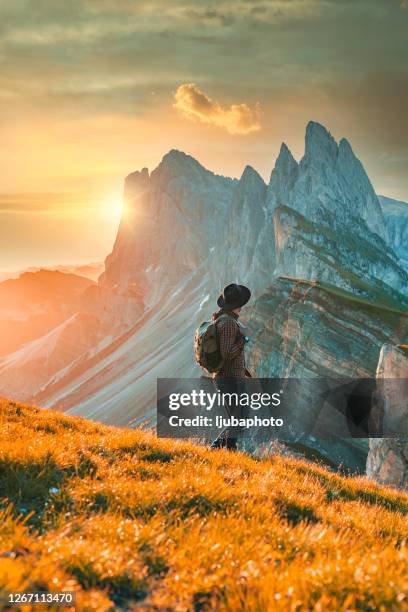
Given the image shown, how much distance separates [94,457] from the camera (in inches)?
264

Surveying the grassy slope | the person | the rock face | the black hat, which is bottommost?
the rock face

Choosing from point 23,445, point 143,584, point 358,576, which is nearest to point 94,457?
point 23,445

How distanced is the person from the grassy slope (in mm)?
3373

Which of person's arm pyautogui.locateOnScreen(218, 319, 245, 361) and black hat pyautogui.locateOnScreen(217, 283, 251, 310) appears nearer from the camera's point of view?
person's arm pyautogui.locateOnScreen(218, 319, 245, 361)

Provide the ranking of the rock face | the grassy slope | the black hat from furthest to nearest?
the rock face < the black hat < the grassy slope

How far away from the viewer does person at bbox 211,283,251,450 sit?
1074 centimetres

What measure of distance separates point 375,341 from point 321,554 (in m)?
70.5

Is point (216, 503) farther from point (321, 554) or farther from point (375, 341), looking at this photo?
point (375, 341)

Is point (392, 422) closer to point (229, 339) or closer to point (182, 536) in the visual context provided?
point (229, 339)

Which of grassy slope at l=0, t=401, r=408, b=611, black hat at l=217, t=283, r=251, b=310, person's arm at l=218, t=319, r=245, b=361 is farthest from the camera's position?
black hat at l=217, t=283, r=251, b=310

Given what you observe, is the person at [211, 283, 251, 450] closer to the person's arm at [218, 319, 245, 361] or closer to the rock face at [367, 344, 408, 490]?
the person's arm at [218, 319, 245, 361]

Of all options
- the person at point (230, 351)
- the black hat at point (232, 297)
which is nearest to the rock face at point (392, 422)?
the person at point (230, 351)

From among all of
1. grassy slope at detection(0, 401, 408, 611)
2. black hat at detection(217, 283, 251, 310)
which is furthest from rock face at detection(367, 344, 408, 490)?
grassy slope at detection(0, 401, 408, 611)

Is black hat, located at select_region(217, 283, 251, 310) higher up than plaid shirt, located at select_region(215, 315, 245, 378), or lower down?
higher up
